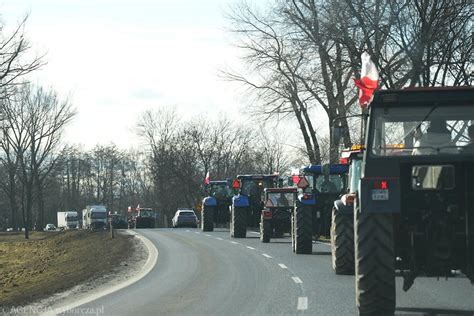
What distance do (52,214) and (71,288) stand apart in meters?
108

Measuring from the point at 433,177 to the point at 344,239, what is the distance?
6.30 metres

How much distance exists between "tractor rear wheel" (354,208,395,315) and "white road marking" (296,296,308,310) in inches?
81.7

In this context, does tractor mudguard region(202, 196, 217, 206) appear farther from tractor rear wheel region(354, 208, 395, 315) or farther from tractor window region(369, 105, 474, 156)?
tractor rear wheel region(354, 208, 395, 315)

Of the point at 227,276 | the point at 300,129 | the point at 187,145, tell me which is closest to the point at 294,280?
the point at 227,276

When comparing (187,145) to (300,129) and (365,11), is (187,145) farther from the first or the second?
(365,11)

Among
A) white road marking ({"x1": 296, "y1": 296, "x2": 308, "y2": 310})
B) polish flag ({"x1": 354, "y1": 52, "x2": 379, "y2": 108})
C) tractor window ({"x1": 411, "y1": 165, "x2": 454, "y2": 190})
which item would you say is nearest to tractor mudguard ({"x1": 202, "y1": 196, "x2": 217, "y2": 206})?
polish flag ({"x1": 354, "y1": 52, "x2": 379, "y2": 108})

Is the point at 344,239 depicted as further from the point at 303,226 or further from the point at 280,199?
the point at 280,199

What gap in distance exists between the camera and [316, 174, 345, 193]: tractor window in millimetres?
24172

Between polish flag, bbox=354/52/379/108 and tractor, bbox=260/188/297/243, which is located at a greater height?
polish flag, bbox=354/52/379/108

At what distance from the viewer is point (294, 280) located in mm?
15883

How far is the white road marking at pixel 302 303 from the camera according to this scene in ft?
38.8

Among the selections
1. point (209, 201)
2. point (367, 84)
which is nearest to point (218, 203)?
point (209, 201)

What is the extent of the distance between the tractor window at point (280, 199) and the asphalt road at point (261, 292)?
307 inches

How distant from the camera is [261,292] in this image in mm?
13992
